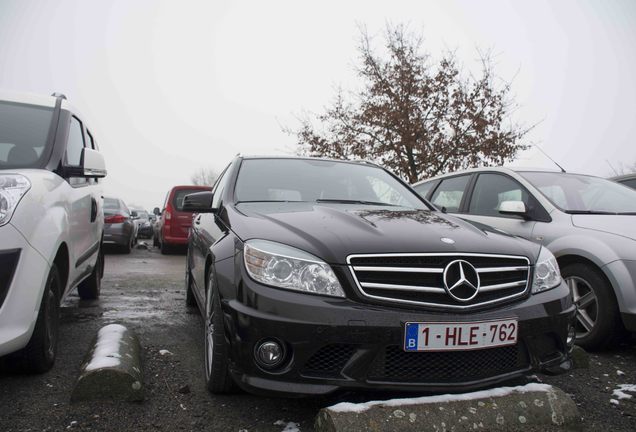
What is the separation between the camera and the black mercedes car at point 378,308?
2.21 meters

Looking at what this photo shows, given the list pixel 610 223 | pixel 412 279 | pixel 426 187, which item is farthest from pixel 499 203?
pixel 412 279

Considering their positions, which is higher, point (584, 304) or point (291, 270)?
point (291, 270)

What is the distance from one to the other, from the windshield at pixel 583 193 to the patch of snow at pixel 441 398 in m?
2.34

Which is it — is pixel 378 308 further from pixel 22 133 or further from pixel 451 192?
pixel 451 192

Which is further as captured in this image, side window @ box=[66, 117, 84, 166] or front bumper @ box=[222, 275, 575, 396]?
side window @ box=[66, 117, 84, 166]

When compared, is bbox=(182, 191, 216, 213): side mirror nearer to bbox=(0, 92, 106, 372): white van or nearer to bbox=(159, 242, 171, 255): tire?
bbox=(0, 92, 106, 372): white van

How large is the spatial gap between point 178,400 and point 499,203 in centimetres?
358

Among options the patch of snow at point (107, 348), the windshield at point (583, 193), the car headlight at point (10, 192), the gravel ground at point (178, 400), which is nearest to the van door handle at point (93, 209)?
the gravel ground at point (178, 400)

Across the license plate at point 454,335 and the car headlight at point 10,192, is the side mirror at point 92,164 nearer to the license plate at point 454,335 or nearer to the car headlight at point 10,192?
the car headlight at point 10,192

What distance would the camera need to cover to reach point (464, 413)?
2.18 metres

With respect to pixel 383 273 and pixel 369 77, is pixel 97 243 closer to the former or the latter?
pixel 383 273

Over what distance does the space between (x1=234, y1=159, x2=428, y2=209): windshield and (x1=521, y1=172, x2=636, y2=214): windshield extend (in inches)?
57.6

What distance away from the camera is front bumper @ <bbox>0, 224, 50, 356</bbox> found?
2484 mm

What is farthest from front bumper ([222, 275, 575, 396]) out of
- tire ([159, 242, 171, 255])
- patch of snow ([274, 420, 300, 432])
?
tire ([159, 242, 171, 255])
